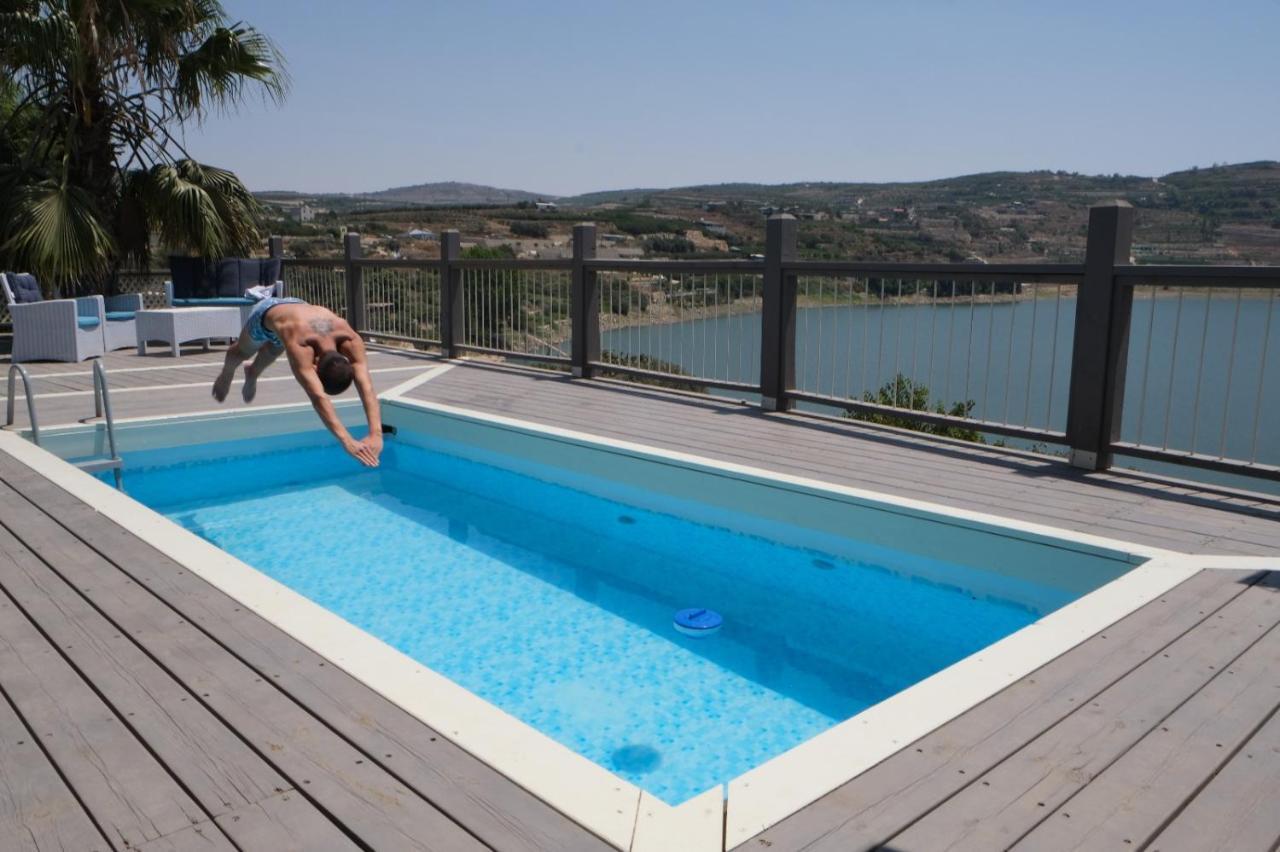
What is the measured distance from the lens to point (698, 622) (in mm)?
4586

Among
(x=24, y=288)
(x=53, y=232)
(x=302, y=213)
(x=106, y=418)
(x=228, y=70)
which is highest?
(x=228, y=70)

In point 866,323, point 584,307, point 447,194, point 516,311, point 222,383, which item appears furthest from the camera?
point 447,194

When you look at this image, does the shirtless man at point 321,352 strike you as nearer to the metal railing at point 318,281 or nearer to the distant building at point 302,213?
the metal railing at point 318,281

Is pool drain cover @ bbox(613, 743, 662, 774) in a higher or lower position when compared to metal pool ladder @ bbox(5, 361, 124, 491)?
lower

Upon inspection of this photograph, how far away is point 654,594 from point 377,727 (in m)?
2.67

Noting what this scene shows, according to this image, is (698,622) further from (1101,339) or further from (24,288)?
(24,288)

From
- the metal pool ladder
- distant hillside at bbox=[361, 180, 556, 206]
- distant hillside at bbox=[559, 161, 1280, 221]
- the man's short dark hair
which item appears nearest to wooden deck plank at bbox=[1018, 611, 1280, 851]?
distant hillside at bbox=[559, 161, 1280, 221]

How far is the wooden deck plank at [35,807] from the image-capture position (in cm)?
193

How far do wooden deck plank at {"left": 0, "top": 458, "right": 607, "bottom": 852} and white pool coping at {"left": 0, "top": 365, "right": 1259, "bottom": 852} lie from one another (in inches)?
1.6

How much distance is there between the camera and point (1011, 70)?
78.4ft

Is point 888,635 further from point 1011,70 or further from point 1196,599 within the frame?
point 1011,70

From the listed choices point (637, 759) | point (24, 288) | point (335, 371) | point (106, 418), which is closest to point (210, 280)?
point (24, 288)

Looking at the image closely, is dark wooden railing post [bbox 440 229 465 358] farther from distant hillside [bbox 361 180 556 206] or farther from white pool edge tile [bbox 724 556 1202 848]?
distant hillside [bbox 361 180 556 206]

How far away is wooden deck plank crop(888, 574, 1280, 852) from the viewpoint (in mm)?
2002
